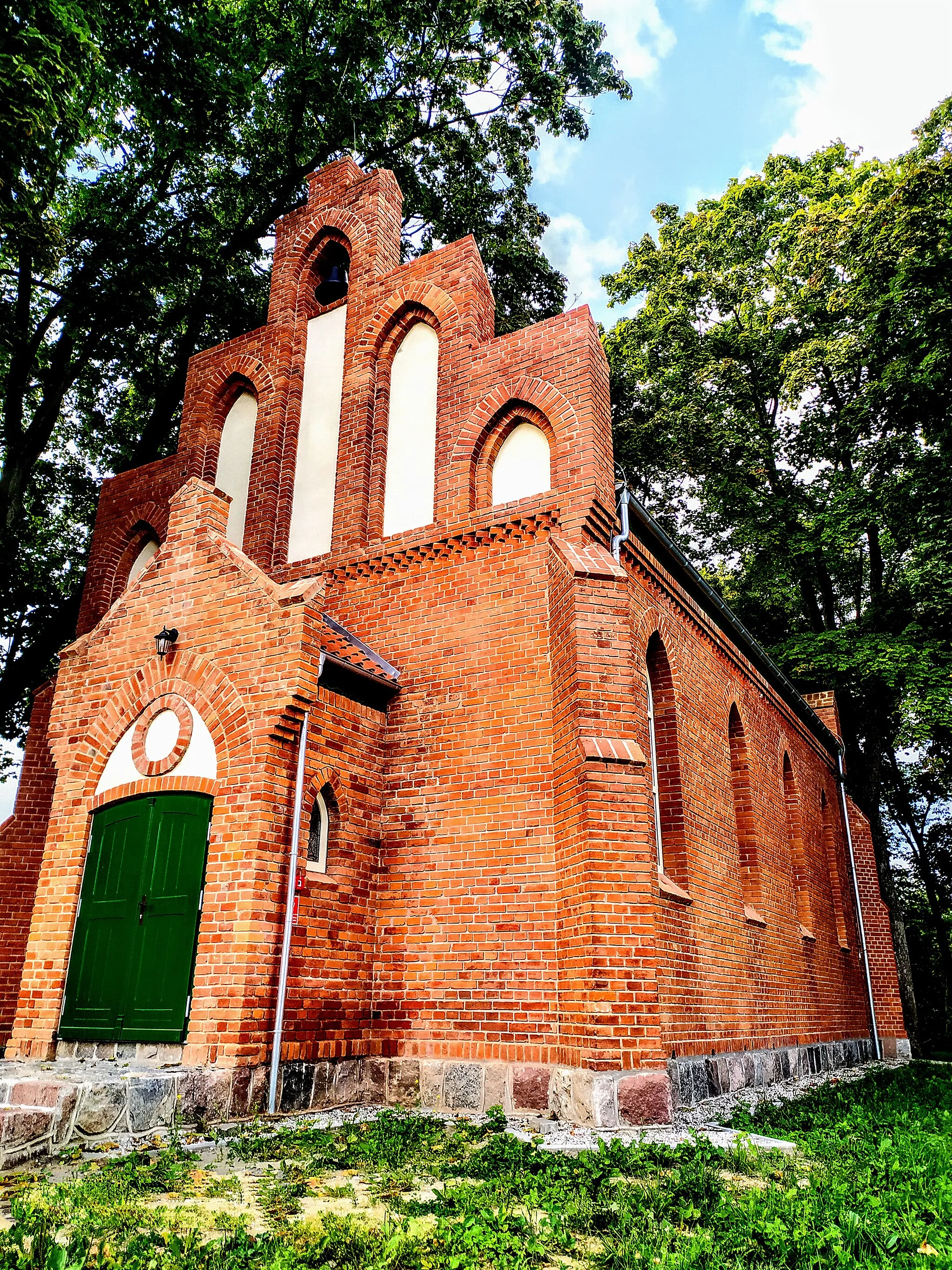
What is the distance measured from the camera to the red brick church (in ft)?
23.2

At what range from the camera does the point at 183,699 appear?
26.4 ft

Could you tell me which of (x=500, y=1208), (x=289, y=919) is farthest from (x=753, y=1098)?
(x=500, y=1208)

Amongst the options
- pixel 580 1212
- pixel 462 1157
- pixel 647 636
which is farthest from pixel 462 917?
pixel 580 1212

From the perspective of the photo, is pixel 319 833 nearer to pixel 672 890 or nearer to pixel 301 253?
pixel 672 890

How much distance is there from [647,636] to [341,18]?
12077 mm

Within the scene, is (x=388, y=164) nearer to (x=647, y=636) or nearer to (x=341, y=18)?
(x=341, y=18)

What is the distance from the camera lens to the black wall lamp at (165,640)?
325 inches

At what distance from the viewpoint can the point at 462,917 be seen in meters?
7.98

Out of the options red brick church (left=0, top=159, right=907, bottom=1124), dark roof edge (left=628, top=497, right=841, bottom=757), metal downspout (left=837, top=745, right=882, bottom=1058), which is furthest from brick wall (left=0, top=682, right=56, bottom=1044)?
metal downspout (left=837, top=745, right=882, bottom=1058)

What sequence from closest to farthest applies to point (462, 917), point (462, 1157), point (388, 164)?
point (462, 1157) → point (462, 917) → point (388, 164)

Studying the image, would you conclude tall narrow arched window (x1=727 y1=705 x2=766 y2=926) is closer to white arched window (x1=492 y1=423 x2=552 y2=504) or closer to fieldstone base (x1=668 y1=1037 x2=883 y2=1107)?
fieldstone base (x1=668 y1=1037 x2=883 y2=1107)

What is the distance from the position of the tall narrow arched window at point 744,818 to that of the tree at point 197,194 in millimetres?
10461

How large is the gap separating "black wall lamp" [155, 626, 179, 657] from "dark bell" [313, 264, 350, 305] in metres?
5.56

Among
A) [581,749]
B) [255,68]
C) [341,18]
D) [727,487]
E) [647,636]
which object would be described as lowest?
[581,749]
